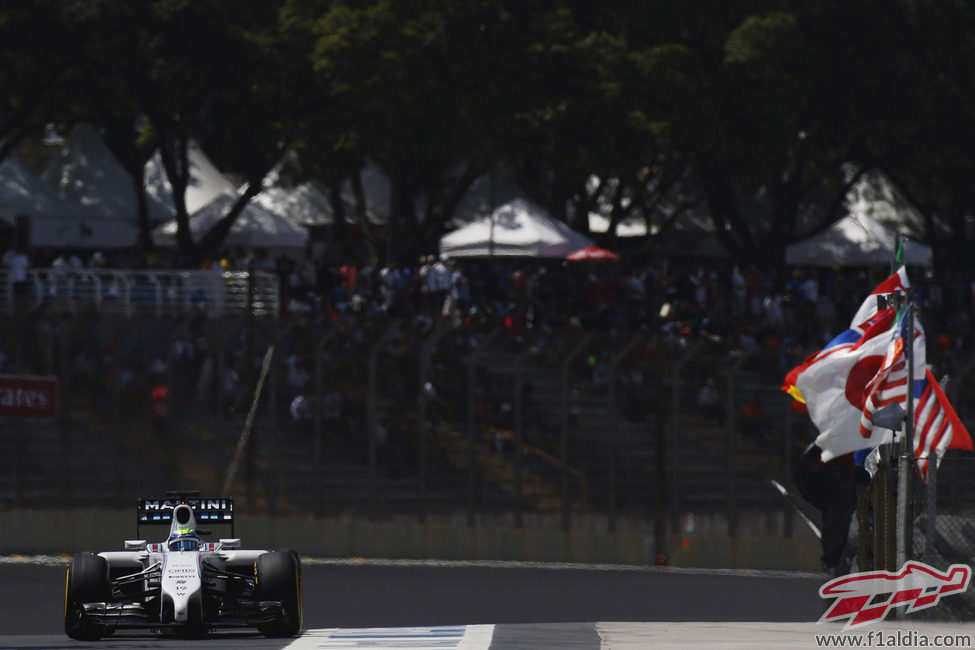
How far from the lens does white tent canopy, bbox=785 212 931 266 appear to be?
39719mm

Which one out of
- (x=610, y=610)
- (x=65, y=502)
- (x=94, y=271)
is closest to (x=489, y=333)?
(x=65, y=502)

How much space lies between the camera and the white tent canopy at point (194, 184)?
4556cm

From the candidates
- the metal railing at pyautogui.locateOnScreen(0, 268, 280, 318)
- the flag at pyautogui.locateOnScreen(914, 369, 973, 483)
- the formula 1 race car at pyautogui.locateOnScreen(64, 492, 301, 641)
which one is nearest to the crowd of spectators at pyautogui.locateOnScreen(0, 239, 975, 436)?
the metal railing at pyautogui.locateOnScreen(0, 268, 280, 318)

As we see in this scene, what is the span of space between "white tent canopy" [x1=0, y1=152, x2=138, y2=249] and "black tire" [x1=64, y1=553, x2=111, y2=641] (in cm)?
2534

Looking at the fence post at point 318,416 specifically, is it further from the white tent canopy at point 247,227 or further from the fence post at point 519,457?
the white tent canopy at point 247,227

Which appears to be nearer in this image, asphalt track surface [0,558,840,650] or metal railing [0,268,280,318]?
asphalt track surface [0,558,840,650]

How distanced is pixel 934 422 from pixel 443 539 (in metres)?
8.58

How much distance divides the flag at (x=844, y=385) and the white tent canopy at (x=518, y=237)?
58.5ft

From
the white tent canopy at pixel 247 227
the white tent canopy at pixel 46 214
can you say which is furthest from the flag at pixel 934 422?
the white tent canopy at pixel 46 214

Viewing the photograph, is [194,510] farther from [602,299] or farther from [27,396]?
[602,299]

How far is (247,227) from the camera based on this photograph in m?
39.9

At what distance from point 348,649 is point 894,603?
154 inches

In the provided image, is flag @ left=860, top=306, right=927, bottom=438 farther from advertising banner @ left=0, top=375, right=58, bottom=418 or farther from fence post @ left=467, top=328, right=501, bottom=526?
advertising banner @ left=0, top=375, right=58, bottom=418

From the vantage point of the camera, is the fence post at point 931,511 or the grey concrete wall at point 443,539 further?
the grey concrete wall at point 443,539
